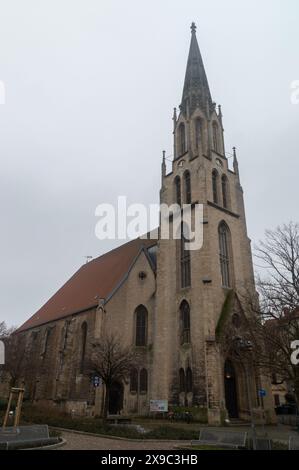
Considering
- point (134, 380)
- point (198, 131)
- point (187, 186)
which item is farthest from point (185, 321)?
point (198, 131)

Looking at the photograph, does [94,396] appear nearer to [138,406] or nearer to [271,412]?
[138,406]

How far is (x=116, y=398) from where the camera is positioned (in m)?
26.8

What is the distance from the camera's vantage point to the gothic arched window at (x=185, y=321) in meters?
26.4

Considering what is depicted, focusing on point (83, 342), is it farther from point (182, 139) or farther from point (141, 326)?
point (182, 139)

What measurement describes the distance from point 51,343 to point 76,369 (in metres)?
6.00

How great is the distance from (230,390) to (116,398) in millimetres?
8314

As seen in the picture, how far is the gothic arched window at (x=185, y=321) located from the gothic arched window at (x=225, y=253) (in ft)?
11.2

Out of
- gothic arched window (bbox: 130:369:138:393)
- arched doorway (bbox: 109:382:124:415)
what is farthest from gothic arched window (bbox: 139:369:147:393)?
arched doorway (bbox: 109:382:124:415)

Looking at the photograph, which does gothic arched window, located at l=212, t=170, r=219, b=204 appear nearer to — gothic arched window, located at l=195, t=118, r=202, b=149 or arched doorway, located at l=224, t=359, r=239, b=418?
gothic arched window, located at l=195, t=118, r=202, b=149

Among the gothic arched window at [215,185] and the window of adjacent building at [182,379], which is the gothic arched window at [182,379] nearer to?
the window of adjacent building at [182,379]

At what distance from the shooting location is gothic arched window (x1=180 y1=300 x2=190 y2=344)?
26.4 m

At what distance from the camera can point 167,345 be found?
88.8ft

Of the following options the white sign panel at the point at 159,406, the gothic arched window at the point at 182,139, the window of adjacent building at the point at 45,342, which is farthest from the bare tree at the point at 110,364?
the gothic arched window at the point at 182,139

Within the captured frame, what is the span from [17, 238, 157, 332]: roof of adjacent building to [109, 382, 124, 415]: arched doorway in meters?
6.59
